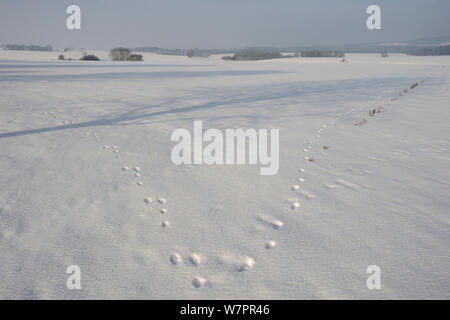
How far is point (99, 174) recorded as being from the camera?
13.0 ft

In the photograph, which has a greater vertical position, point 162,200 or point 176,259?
point 162,200

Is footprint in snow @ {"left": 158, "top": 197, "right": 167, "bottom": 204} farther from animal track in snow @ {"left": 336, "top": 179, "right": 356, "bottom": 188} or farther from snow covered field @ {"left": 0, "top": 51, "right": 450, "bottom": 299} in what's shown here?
A: animal track in snow @ {"left": 336, "top": 179, "right": 356, "bottom": 188}

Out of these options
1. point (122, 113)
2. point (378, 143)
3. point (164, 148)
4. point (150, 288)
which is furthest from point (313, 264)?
point (122, 113)

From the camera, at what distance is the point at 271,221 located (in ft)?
9.92

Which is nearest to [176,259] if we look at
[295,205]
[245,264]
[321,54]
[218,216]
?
[245,264]

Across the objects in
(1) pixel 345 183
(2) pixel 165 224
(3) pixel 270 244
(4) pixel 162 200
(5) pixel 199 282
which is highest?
(1) pixel 345 183

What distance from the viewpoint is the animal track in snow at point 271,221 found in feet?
9.67

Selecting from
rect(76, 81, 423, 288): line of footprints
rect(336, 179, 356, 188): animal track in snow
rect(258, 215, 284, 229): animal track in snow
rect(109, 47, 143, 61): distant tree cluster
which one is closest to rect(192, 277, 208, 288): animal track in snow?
rect(76, 81, 423, 288): line of footprints

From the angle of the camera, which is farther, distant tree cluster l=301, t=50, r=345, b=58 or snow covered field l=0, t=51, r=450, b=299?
distant tree cluster l=301, t=50, r=345, b=58

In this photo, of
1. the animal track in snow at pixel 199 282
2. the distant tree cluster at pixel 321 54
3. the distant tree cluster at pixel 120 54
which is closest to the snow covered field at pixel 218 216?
the animal track in snow at pixel 199 282

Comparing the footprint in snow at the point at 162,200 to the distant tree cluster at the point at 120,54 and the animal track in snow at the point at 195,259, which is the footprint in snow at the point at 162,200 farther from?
the distant tree cluster at the point at 120,54

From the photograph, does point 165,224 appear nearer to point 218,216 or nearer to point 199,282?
point 218,216

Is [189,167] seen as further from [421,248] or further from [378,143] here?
[378,143]

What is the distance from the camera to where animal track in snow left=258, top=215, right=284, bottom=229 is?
9.67 feet
